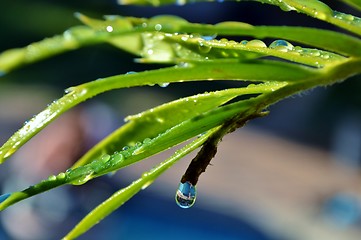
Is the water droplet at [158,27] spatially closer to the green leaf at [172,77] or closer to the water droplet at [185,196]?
the green leaf at [172,77]

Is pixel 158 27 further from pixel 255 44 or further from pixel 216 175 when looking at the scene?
pixel 216 175

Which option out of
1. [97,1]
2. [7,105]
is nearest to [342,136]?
[7,105]

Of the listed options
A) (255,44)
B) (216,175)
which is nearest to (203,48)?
(255,44)

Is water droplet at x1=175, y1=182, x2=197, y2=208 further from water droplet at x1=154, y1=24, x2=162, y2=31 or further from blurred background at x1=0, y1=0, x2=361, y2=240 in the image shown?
blurred background at x1=0, y1=0, x2=361, y2=240

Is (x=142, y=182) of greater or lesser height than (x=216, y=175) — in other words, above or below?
above

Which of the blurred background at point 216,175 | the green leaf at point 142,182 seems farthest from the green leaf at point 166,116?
the blurred background at point 216,175

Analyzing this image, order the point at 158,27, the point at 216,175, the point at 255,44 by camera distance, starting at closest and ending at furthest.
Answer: the point at 158,27 → the point at 255,44 → the point at 216,175

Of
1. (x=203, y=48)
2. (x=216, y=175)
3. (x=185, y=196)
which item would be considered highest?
(x=203, y=48)

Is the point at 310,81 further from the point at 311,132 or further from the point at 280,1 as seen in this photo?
the point at 311,132

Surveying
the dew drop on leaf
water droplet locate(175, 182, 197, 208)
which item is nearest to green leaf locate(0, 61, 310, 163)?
the dew drop on leaf

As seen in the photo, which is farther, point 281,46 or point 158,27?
point 281,46
